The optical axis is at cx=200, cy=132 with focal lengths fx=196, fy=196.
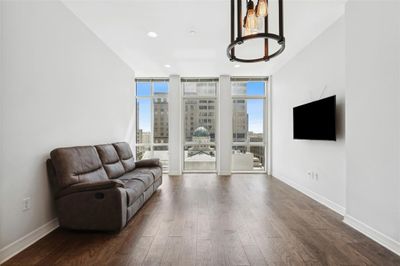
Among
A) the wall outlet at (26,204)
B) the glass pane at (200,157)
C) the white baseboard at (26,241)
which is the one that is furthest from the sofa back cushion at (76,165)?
the glass pane at (200,157)

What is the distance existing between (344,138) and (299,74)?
1.82 m

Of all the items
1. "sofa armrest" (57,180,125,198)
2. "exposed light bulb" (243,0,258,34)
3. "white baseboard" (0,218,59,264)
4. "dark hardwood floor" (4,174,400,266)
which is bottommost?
"dark hardwood floor" (4,174,400,266)

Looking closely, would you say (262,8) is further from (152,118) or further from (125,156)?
(152,118)

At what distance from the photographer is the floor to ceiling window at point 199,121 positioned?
6074 mm

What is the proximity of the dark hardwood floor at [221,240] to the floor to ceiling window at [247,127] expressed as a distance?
8.63 ft

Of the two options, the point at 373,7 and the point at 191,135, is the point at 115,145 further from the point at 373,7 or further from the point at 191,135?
the point at 373,7

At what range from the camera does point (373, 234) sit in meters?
2.21

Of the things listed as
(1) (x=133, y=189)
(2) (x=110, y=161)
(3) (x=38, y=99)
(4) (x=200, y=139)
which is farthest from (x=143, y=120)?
(3) (x=38, y=99)

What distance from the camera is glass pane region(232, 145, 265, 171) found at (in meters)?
6.01

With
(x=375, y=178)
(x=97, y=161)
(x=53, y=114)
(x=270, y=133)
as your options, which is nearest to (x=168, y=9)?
(x=53, y=114)

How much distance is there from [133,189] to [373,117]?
308 cm

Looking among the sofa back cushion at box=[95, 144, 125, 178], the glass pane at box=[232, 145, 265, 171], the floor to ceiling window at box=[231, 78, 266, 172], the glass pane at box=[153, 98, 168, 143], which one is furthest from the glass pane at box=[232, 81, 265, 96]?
the sofa back cushion at box=[95, 144, 125, 178]

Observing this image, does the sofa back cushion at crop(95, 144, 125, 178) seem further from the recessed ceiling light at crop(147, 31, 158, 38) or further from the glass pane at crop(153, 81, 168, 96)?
the glass pane at crop(153, 81, 168, 96)

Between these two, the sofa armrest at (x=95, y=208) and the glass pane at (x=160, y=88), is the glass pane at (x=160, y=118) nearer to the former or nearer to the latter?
the glass pane at (x=160, y=88)
